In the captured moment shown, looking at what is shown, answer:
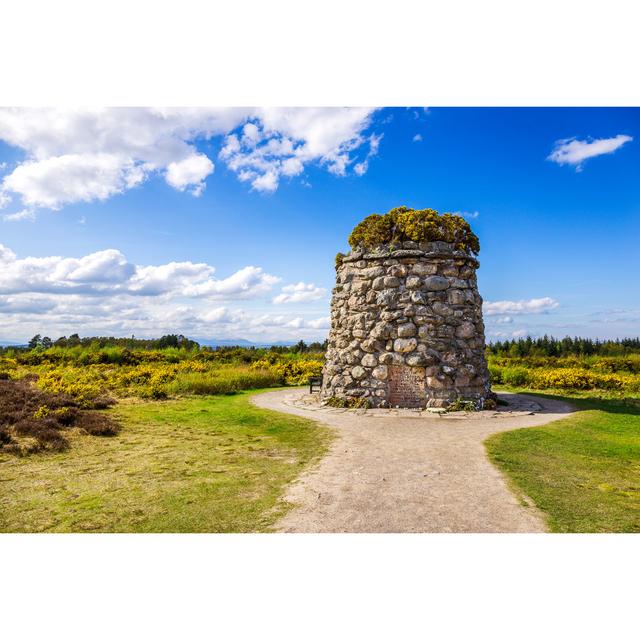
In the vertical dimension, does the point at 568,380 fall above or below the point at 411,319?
below

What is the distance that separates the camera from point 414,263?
41.6ft

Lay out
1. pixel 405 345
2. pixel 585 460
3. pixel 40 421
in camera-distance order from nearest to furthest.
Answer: pixel 585 460 < pixel 40 421 < pixel 405 345

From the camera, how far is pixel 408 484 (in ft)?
19.3

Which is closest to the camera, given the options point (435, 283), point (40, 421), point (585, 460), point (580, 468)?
point (580, 468)

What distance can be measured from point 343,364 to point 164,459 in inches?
270

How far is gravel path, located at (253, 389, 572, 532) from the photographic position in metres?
4.62

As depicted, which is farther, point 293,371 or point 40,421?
point 293,371

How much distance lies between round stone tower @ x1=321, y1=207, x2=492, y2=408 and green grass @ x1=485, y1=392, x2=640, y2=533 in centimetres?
303

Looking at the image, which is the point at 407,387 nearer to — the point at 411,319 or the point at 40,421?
the point at 411,319

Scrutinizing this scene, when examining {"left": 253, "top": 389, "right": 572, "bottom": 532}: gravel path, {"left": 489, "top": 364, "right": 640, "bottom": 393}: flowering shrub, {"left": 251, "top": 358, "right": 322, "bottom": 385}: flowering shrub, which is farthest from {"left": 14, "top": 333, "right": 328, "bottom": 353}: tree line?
{"left": 253, "top": 389, "right": 572, "bottom": 532}: gravel path

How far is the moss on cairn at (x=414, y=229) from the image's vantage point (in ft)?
42.2

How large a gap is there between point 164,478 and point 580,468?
20.9ft

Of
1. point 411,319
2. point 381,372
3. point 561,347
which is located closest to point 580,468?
point 381,372

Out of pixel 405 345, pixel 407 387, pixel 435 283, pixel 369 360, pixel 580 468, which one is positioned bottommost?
pixel 580 468
